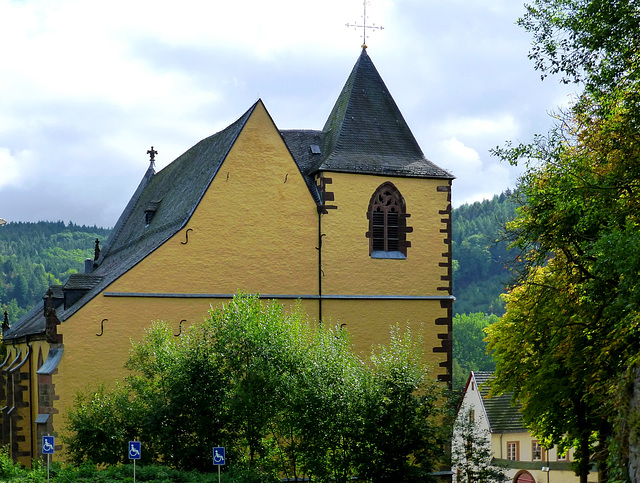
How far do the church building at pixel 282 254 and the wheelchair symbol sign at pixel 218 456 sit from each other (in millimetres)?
5562

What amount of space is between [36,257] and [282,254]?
147 metres

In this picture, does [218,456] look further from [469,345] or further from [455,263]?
[455,263]

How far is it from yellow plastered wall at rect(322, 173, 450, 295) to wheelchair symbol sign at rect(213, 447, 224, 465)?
823 centimetres

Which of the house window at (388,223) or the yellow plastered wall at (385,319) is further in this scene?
the house window at (388,223)

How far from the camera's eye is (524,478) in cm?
4109

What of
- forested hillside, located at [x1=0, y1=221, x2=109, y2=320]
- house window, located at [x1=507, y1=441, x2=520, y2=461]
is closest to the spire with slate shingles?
house window, located at [x1=507, y1=441, x2=520, y2=461]

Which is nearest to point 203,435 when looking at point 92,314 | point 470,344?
point 92,314

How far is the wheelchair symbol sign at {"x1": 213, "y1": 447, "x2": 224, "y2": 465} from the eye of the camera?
18172mm

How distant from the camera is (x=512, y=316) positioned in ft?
74.0

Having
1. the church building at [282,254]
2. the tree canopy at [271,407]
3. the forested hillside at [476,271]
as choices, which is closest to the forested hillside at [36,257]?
the forested hillside at [476,271]

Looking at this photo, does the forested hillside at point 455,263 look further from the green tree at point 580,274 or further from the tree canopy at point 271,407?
the tree canopy at point 271,407

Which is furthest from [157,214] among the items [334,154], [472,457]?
[472,457]

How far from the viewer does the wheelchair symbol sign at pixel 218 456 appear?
18.2m

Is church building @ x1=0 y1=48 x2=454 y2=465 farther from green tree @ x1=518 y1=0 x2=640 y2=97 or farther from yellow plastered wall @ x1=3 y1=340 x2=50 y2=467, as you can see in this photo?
green tree @ x1=518 y1=0 x2=640 y2=97
